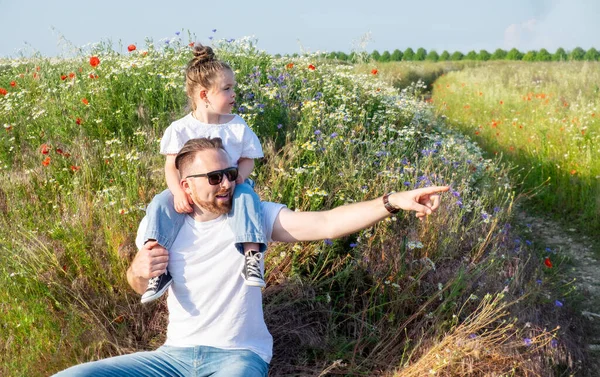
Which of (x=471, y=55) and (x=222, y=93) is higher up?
(x=222, y=93)

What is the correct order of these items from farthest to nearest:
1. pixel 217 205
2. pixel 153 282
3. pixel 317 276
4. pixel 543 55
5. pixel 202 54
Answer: pixel 543 55 < pixel 202 54 < pixel 317 276 < pixel 217 205 < pixel 153 282

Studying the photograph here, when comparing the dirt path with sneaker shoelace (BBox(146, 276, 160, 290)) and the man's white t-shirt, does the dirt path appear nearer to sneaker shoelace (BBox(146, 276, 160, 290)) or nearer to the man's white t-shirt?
the man's white t-shirt

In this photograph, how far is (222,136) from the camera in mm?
4070

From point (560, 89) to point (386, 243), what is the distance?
10975mm

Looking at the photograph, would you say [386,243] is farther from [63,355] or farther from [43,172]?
[43,172]

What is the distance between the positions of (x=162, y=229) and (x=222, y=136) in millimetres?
1286

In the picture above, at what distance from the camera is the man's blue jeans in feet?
8.66

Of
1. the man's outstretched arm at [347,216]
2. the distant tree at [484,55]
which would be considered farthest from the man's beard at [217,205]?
the distant tree at [484,55]

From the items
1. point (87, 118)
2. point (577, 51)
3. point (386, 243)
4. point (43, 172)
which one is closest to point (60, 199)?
point (43, 172)

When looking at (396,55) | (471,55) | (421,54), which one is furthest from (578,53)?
(396,55)

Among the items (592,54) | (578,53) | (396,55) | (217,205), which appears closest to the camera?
(217,205)

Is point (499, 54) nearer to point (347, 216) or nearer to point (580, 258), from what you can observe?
point (580, 258)

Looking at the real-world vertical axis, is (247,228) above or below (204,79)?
below

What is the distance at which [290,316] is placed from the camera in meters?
3.91
